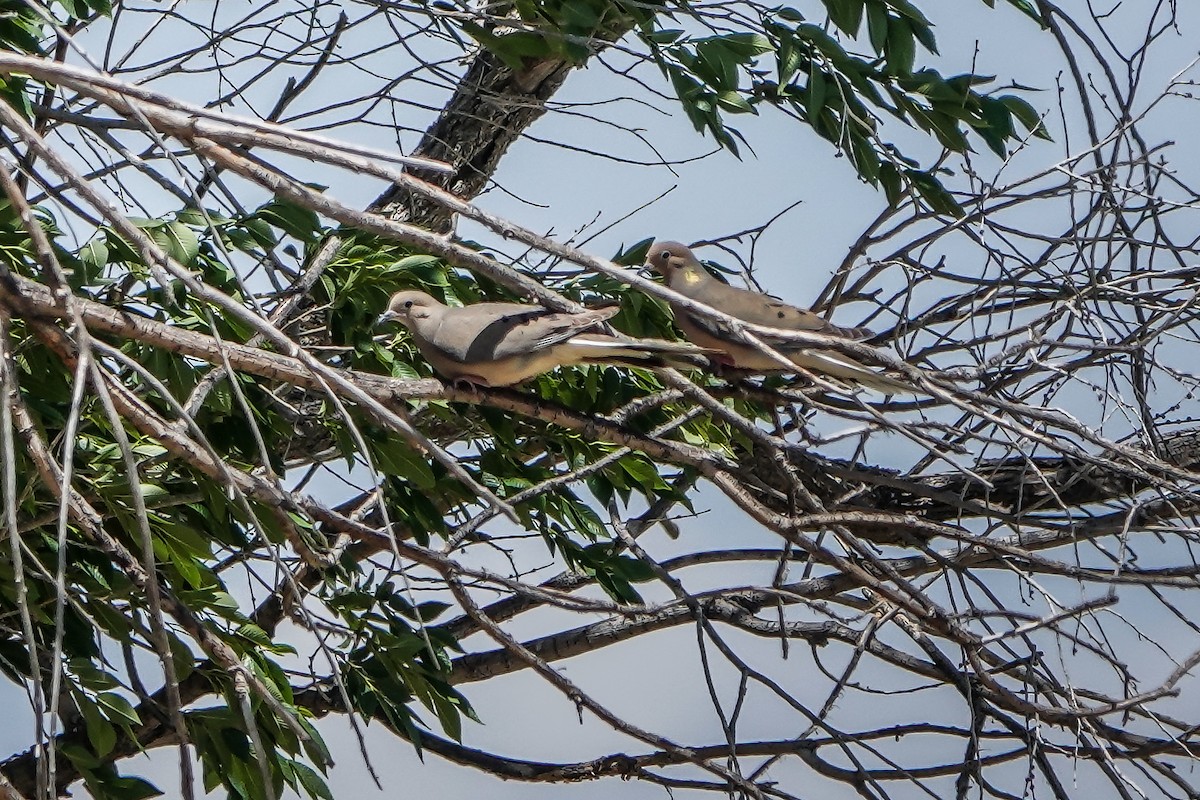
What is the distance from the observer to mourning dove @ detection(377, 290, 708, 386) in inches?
154

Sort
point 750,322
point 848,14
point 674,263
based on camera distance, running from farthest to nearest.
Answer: point 674,263, point 750,322, point 848,14

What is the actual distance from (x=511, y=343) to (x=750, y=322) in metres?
0.83

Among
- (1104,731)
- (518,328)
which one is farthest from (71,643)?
(1104,731)

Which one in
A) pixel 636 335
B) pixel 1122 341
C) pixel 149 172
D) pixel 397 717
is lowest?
pixel 397 717

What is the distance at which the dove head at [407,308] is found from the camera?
453 cm

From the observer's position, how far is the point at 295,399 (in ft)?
16.5

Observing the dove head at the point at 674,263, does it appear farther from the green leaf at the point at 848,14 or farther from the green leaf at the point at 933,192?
the green leaf at the point at 848,14

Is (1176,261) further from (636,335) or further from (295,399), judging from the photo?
(295,399)

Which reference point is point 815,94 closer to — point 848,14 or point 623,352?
point 848,14

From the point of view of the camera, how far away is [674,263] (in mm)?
5582

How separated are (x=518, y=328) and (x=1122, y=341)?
1.88 meters

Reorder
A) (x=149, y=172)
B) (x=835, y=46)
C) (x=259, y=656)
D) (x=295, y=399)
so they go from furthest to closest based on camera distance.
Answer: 1. (x=295, y=399)
2. (x=259, y=656)
3. (x=835, y=46)
4. (x=149, y=172)

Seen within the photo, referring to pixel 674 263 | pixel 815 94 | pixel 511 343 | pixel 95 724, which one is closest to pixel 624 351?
pixel 511 343

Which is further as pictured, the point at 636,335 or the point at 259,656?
the point at 636,335
